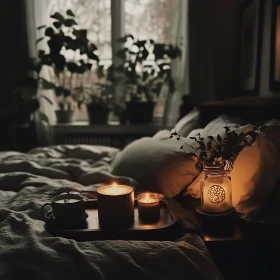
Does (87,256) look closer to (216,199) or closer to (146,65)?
(216,199)

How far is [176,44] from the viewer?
3076 millimetres

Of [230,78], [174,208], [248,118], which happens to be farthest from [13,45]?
[174,208]

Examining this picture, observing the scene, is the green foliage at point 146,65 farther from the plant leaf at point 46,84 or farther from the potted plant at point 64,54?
the plant leaf at point 46,84

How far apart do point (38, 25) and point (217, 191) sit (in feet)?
8.59

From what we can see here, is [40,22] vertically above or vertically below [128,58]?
above

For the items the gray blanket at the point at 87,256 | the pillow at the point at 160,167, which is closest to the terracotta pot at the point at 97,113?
the pillow at the point at 160,167

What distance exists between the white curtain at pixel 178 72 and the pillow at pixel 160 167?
1.52 m

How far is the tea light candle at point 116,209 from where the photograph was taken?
1.01 metres

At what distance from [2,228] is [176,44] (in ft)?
7.93

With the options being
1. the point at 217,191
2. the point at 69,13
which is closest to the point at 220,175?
the point at 217,191

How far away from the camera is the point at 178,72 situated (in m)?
3.11

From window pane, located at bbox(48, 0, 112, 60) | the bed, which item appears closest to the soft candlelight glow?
the bed

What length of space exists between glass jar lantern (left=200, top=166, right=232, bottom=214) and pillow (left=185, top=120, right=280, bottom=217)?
0.25 feet

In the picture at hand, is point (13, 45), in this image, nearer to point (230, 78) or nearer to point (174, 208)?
point (230, 78)
